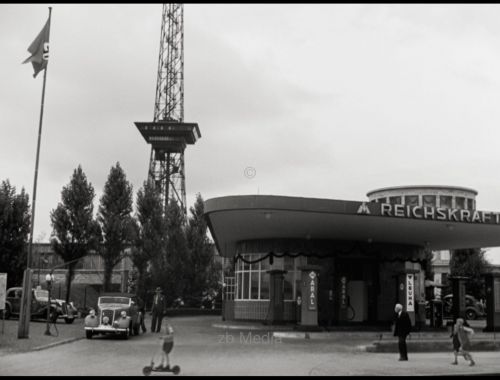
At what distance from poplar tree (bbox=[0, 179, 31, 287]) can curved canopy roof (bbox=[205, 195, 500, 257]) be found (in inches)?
559

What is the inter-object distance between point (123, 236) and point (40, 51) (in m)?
23.0

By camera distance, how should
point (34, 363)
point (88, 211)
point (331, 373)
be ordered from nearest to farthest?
point (331, 373) → point (34, 363) → point (88, 211)

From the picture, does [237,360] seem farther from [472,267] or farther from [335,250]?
[472,267]

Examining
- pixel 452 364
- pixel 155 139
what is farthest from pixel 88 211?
pixel 155 139

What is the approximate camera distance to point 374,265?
1284 inches

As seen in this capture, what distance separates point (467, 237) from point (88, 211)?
23237mm

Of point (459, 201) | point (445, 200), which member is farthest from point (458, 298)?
point (459, 201)

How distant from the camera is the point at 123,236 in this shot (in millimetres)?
44906

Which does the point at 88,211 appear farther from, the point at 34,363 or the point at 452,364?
the point at 452,364

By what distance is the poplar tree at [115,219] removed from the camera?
146 ft

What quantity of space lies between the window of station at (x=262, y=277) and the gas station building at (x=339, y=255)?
5 centimetres

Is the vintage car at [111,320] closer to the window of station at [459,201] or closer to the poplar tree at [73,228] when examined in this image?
the poplar tree at [73,228]

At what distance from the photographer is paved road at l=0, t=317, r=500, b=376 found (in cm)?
1489

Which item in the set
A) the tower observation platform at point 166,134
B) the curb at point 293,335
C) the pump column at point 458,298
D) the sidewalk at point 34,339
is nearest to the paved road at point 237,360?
the sidewalk at point 34,339
